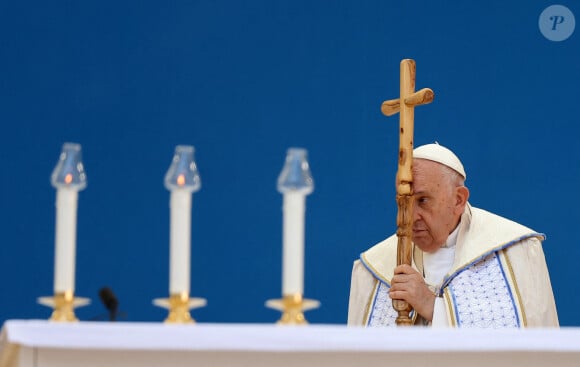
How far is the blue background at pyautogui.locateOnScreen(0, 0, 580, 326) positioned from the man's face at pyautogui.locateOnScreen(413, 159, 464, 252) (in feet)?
3.95

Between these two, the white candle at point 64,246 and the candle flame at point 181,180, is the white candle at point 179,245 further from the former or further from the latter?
the white candle at point 64,246

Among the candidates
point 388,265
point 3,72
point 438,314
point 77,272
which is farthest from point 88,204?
point 438,314

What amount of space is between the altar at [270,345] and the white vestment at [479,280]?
1610 millimetres

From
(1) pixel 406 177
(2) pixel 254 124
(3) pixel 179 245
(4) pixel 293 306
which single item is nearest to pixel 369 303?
(1) pixel 406 177

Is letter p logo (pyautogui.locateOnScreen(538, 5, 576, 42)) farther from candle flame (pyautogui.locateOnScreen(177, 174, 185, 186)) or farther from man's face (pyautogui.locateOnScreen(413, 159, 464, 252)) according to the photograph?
candle flame (pyautogui.locateOnScreen(177, 174, 185, 186))

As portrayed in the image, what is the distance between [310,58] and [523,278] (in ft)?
6.41

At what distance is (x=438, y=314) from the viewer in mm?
4496

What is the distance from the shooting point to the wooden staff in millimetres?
4379

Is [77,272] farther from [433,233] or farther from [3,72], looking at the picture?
[433,233]

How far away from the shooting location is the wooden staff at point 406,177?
4379mm

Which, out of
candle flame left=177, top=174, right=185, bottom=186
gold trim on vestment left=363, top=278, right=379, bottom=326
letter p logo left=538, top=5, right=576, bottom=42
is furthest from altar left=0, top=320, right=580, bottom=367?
letter p logo left=538, top=5, right=576, bottom=42

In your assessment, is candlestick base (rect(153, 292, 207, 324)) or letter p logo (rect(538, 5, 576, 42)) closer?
candlestick base (rect(153, 292, 207, 324))

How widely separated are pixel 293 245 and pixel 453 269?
197 centimetres

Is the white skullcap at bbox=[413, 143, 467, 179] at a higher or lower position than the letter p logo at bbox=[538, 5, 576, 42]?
lower
